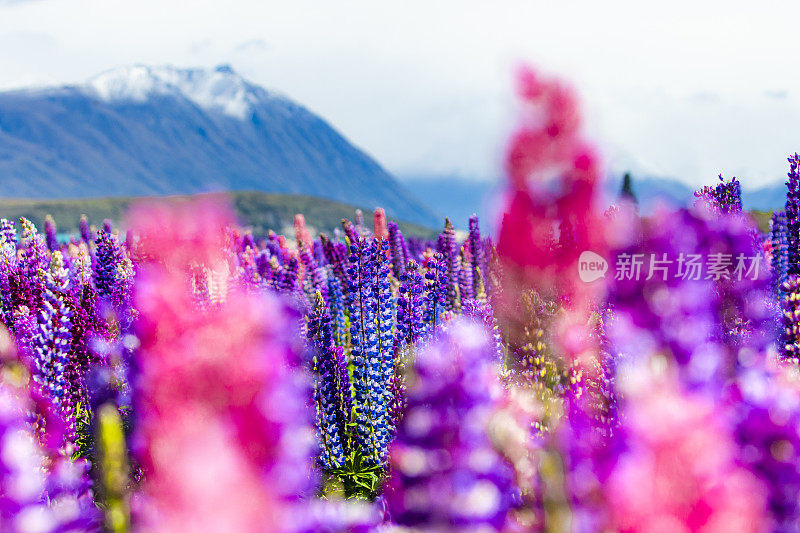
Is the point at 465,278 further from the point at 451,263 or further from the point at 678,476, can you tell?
the point at 678,476

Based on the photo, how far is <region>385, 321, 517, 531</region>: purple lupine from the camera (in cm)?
167

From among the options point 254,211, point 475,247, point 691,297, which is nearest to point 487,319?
point 691,297

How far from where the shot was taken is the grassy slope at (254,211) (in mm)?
102000

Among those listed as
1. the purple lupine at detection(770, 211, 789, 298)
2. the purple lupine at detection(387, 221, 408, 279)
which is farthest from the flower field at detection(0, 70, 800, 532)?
the purple lupine at detection(387, 221, 408, 279)

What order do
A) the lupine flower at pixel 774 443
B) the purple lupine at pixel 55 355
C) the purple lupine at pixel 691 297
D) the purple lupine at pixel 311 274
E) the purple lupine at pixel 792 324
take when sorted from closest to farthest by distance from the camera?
the lupine flower at pixel 774 443, the purple lupine at pixel 691 297, the purple lupine at pixel 792 324, the purple lupine at pixel 55 355, the purple lupine at pixel 311 274

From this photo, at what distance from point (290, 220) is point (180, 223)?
109m

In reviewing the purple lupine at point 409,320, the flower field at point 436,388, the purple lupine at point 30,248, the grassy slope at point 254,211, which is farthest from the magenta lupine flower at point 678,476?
the grassy slope at point 254,211

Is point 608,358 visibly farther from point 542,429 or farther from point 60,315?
point 60,315

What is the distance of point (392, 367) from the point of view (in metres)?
6.60

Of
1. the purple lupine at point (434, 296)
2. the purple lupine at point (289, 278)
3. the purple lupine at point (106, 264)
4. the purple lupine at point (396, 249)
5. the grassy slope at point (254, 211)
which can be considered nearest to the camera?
the purple lupine at point (434, 296)

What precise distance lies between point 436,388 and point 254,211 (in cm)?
11038

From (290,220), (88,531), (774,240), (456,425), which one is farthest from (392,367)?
(290,220)

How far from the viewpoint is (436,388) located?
1779 millimetres

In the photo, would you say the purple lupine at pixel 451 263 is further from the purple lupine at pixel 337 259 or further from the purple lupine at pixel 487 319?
the purple lupine at pixel 487 319
